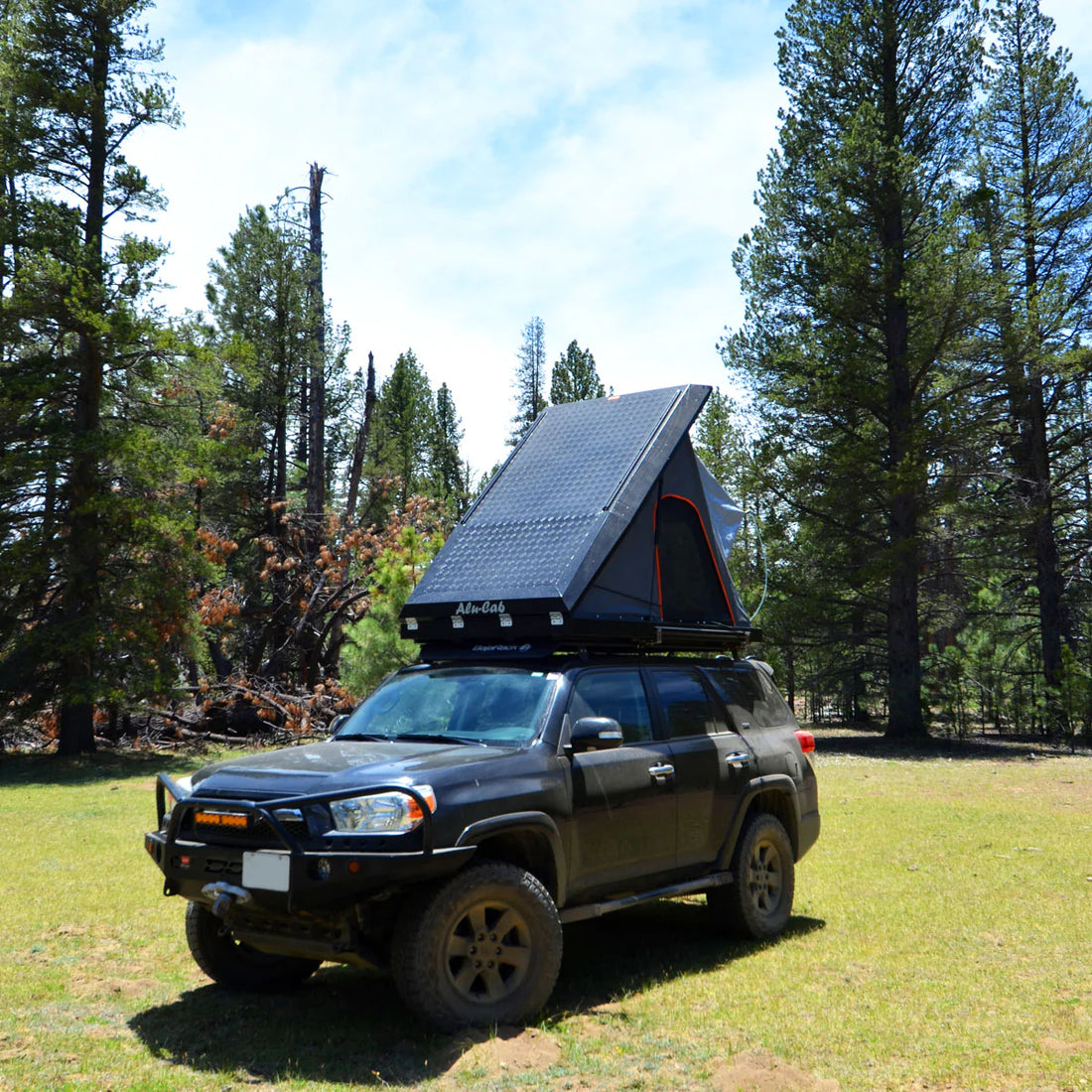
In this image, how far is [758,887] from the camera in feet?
23.8

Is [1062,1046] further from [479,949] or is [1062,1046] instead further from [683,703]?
[683,703]

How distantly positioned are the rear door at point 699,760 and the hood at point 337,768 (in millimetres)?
1414

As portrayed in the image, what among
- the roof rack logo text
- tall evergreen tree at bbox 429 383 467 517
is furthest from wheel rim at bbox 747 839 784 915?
tall evergreen tree at bbox 429 383 467 517

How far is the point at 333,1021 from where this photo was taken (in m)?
5.43

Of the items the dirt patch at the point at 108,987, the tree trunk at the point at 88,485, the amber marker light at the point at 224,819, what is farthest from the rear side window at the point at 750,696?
the tree trunk at the point at 88,485

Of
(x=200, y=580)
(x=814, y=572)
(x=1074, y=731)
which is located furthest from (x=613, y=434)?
(x=1074, y=731)

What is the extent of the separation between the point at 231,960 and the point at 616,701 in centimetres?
259

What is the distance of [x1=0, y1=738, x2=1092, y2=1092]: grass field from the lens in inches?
184

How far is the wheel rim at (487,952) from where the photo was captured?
5.07 metres

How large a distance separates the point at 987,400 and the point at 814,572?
5475 mm

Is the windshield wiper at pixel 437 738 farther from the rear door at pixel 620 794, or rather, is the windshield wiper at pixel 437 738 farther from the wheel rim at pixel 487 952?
A: the wheel rim at pixel 487 952

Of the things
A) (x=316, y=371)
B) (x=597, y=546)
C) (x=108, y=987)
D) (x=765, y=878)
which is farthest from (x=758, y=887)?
(x=316, y=371)

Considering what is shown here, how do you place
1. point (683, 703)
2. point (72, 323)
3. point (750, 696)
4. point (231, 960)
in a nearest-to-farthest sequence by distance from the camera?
point (231, 960) → point (683, 703) → point (750, 696) → point (72, 323)

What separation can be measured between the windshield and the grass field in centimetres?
143
